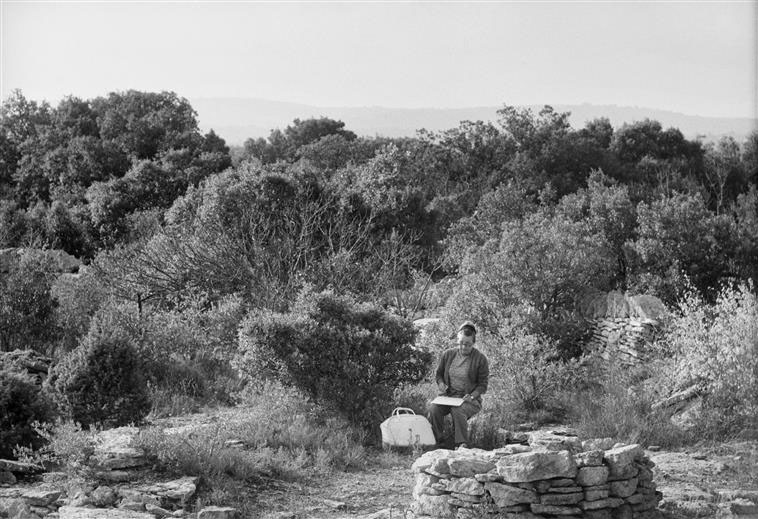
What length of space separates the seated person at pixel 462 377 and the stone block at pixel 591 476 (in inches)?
99.6

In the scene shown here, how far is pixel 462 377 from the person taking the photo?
995 centimetres

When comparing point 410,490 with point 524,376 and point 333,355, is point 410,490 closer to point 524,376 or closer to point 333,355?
point 333,355

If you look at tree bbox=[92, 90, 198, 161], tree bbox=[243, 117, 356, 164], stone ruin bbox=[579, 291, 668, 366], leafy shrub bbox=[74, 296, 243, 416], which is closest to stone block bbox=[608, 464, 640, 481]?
leafy shrub bbox=[74, 296, 243, 416]

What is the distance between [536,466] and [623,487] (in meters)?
0.74

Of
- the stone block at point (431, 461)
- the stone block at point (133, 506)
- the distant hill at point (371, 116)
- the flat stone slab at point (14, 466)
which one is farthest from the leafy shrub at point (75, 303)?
the distant hill at point (371, 116)

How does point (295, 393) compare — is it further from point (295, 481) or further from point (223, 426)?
point (295, 481)

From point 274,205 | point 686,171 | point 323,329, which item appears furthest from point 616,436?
point 686,171

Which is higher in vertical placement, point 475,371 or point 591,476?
point 475,371

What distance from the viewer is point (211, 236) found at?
18.0 metres

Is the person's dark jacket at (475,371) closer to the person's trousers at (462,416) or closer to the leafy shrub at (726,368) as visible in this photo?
the person's trousers at (462,416)

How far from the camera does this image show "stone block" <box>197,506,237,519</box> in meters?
7.27

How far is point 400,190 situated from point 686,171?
20441 mm

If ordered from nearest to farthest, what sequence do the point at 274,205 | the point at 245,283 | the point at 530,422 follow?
the point at 530,422 < the point at 245,283 < the point at 274,205

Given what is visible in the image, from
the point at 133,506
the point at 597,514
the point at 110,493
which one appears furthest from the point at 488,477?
the point at 110,493
